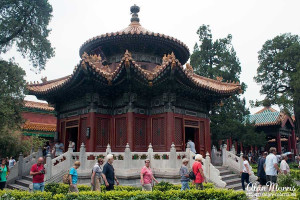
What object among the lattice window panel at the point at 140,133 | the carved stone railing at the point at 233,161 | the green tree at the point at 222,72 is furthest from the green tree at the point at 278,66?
the lattice window panel at the point at 140,133

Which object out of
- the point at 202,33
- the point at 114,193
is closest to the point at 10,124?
the point at 114,193

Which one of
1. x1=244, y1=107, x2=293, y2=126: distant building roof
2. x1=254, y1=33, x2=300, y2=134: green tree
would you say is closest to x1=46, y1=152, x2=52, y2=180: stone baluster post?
x1=254, y1=33, x2=300, y2=134: green tree

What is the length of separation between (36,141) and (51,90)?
300 inches

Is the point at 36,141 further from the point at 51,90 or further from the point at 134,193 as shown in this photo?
the point at 134,193

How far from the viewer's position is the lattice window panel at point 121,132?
14099 mm

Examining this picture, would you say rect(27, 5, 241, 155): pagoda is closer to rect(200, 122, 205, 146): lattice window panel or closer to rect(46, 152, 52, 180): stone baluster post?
rect(200, 122, 205, 146): lattice window panel

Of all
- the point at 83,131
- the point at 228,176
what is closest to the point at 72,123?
the point at 83,131

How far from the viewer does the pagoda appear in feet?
42.4

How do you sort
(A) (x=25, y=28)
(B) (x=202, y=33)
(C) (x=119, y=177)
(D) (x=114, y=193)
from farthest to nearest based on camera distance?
(B) (x=202, y=33), (A) (x=25, y=28), (C) (x=119, y=177), (D) (x=114, y=193)

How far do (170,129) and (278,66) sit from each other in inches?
721

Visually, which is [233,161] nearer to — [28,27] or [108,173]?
[108,173]

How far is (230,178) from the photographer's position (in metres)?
14.0

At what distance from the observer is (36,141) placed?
2131 cm

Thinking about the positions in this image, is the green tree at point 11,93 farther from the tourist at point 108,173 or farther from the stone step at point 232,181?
the stone step at point 232,181
